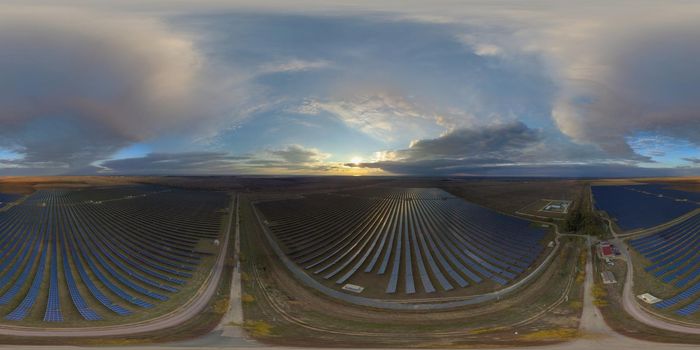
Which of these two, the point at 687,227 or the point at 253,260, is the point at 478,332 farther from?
the point at 687,227

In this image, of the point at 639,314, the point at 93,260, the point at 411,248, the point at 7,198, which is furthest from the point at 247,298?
the point at 7,198

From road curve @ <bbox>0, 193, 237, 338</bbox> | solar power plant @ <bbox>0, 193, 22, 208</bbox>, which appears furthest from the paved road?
solar power plant @ <bbox>0, 193, 22, 208</bbox>

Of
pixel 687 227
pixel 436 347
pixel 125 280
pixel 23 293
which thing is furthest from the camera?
pixel 687 227

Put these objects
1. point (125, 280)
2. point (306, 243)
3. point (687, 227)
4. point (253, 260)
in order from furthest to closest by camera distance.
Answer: point (687, 227), point (306, 243), point (253, 260), point (125, 280)

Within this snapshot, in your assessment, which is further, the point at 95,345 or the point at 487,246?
the point at 487,246

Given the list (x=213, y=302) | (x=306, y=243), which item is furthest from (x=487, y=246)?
(x=213, y=302)

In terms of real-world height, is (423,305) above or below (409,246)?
below
